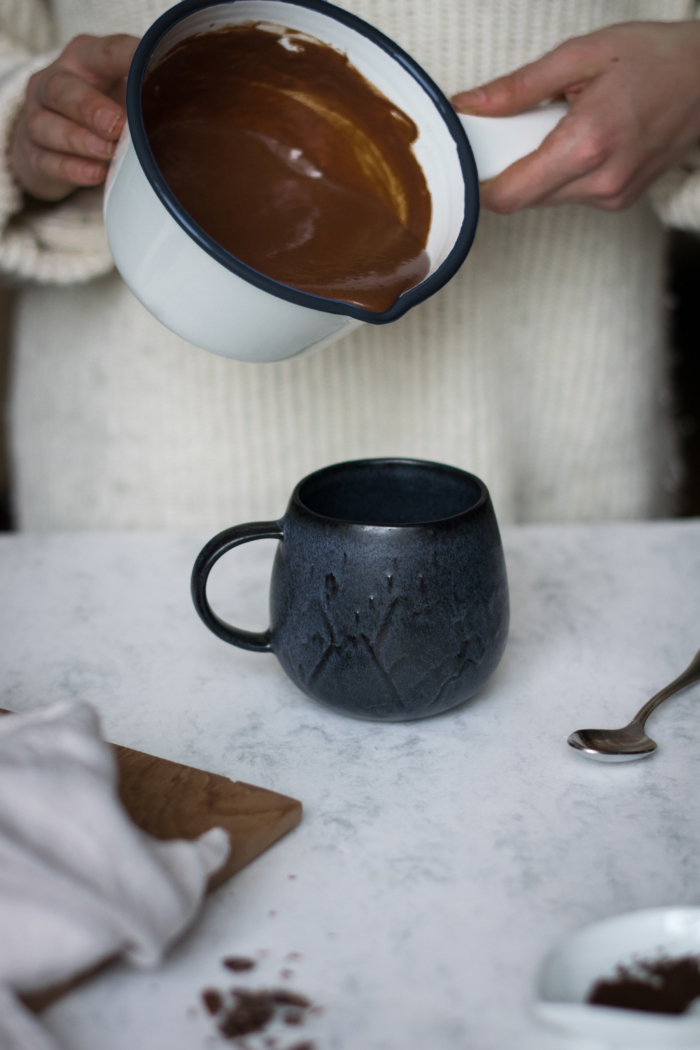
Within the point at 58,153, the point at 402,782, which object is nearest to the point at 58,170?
the point at 58,153

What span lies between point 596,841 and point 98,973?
0.24 m

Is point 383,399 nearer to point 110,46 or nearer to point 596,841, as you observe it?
point 110,46

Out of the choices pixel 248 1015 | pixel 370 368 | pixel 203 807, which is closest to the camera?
pixel 248 1015

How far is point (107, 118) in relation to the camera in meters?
0.64

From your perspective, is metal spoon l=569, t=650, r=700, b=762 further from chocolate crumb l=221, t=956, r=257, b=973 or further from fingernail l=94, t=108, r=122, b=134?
fingernail l=94, t=108, r=122, b=134

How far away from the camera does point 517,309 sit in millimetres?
1001

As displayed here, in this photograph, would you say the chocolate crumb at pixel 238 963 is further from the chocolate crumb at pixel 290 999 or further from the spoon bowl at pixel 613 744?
the spoon bowl at pixel 613 744

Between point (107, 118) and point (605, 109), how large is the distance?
1.17ft

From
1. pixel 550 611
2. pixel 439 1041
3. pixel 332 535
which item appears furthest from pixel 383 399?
pixel 439 1041

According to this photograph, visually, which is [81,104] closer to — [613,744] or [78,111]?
[78,111]

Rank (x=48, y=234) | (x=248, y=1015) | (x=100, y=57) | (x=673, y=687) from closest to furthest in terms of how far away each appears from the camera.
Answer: (x=248, y=1015) < (x=673, y=687) < (x=100, y=57) < (x=48, y=234)

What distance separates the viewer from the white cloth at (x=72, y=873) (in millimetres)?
337

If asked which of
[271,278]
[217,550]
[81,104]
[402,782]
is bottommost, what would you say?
[402,782]

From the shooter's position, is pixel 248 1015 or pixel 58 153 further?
pixel 58 153
